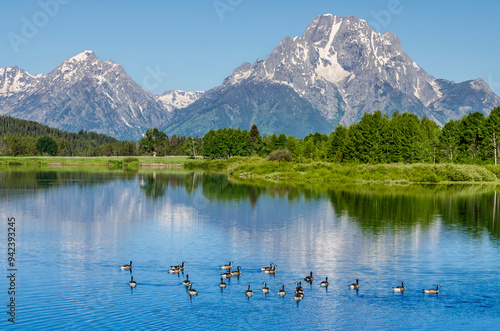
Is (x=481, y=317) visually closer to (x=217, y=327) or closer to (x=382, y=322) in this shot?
(x=382, y=322)

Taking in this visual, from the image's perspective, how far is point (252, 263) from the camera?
40.0m

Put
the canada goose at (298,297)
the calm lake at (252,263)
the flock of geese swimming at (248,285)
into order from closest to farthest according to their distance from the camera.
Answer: the calm lake at (252,263) < the canada goose at (298,297) < the flock of geese swimming at (248,285)

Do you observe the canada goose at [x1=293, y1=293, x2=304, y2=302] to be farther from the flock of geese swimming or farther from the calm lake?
the calm lake

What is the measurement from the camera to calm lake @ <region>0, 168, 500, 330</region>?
1134 inches

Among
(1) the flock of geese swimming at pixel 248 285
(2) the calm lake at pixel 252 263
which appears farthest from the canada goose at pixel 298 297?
(2) the calm lake at pixel 252 263

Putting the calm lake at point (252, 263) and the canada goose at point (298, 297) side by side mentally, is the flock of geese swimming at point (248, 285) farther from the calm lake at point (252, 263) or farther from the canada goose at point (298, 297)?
the calm lake at point (252, 263)

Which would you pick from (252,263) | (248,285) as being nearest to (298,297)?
(248,285)

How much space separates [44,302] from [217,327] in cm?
1083

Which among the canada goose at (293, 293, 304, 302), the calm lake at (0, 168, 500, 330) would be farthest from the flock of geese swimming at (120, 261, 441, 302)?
the calm lake at (0, 168, 500, 330)

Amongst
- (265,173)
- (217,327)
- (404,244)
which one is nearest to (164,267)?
(217,327)

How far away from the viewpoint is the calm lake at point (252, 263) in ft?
94.5

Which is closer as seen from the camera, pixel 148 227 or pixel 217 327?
pixel 217 327

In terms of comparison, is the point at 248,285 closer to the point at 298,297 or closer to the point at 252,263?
the point at 298,297

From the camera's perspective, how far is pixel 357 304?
3077 cm
